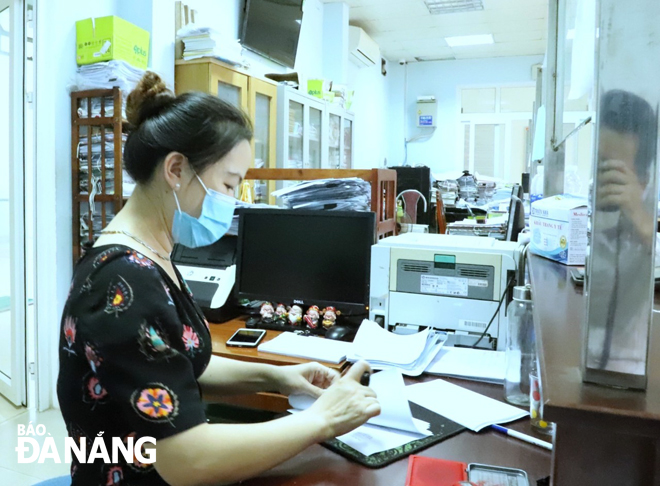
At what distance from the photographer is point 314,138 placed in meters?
4.67

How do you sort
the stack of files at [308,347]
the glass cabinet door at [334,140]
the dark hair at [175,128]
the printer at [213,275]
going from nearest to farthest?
the dark hair at [175,128], the stack of files at [308,347], the printer at [213,275], the glass cabinet door at [334,140]

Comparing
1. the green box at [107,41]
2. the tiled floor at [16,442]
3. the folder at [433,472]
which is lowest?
the tiled floor at [16,442]

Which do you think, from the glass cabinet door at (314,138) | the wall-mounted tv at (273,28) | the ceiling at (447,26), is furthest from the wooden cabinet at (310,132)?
the ceiling at (447,26)

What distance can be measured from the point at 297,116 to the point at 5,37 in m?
2.06

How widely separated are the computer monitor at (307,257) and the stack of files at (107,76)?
121 cm

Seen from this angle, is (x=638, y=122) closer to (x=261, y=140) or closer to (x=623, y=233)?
(x=623, y=233)

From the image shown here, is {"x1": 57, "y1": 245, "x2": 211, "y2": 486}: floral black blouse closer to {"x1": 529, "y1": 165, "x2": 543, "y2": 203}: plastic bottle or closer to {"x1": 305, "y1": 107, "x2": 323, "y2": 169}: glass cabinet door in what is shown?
{"x1": 529, "y1": 165, "x2": 543, "y2": 203}: plastic bottle

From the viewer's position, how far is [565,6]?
1476 millimetres

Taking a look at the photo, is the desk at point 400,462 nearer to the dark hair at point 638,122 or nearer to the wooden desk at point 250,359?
the wooden desk at point 250,359

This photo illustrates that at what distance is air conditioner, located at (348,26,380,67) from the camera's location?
5922mm

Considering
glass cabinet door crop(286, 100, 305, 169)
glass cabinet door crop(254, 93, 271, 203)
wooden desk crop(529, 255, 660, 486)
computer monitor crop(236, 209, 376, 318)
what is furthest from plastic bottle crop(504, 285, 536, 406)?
glass cabinet door crop(286, 100, 305, 169)

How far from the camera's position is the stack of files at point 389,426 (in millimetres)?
1027

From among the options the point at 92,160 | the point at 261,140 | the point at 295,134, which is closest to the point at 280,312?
the point at 92,160

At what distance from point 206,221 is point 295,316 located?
0.63m
